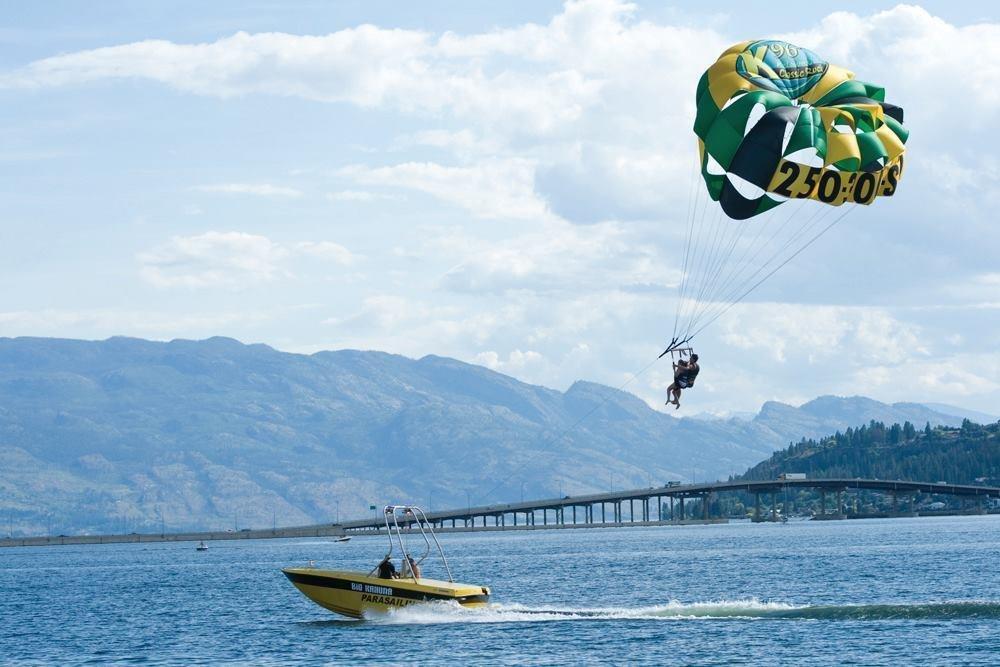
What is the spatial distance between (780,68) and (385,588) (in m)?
28.9

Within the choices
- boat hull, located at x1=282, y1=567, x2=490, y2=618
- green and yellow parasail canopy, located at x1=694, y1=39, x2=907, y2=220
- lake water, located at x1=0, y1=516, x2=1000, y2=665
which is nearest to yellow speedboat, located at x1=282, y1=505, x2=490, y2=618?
boat hull, located at x1=282, y1=567, x2=490, y2=618

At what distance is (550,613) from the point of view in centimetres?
7156

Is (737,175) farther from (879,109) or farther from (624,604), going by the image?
(624,604)

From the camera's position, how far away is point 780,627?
66.1 m

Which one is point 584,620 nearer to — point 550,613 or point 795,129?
point 550,613

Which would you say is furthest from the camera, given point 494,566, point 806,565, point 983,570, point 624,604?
point 494,566

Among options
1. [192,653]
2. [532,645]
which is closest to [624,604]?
[532,645]

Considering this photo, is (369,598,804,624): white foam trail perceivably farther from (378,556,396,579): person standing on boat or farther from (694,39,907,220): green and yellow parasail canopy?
(694,39,907,220): green and yellow parasail canopy

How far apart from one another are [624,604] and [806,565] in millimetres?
38819

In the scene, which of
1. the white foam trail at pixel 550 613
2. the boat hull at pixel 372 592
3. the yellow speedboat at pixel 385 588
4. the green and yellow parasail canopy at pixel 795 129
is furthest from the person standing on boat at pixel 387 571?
the green and yellow parasail canopy at pixel 795 129

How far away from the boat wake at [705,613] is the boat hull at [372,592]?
40 cm

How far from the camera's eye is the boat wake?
67.1 metres

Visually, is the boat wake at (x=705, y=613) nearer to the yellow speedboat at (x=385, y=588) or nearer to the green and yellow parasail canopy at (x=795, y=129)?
the yellow speedboat at (x=385, y=588)

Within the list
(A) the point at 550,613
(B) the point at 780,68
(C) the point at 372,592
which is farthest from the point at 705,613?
(B) the point at 780,68
